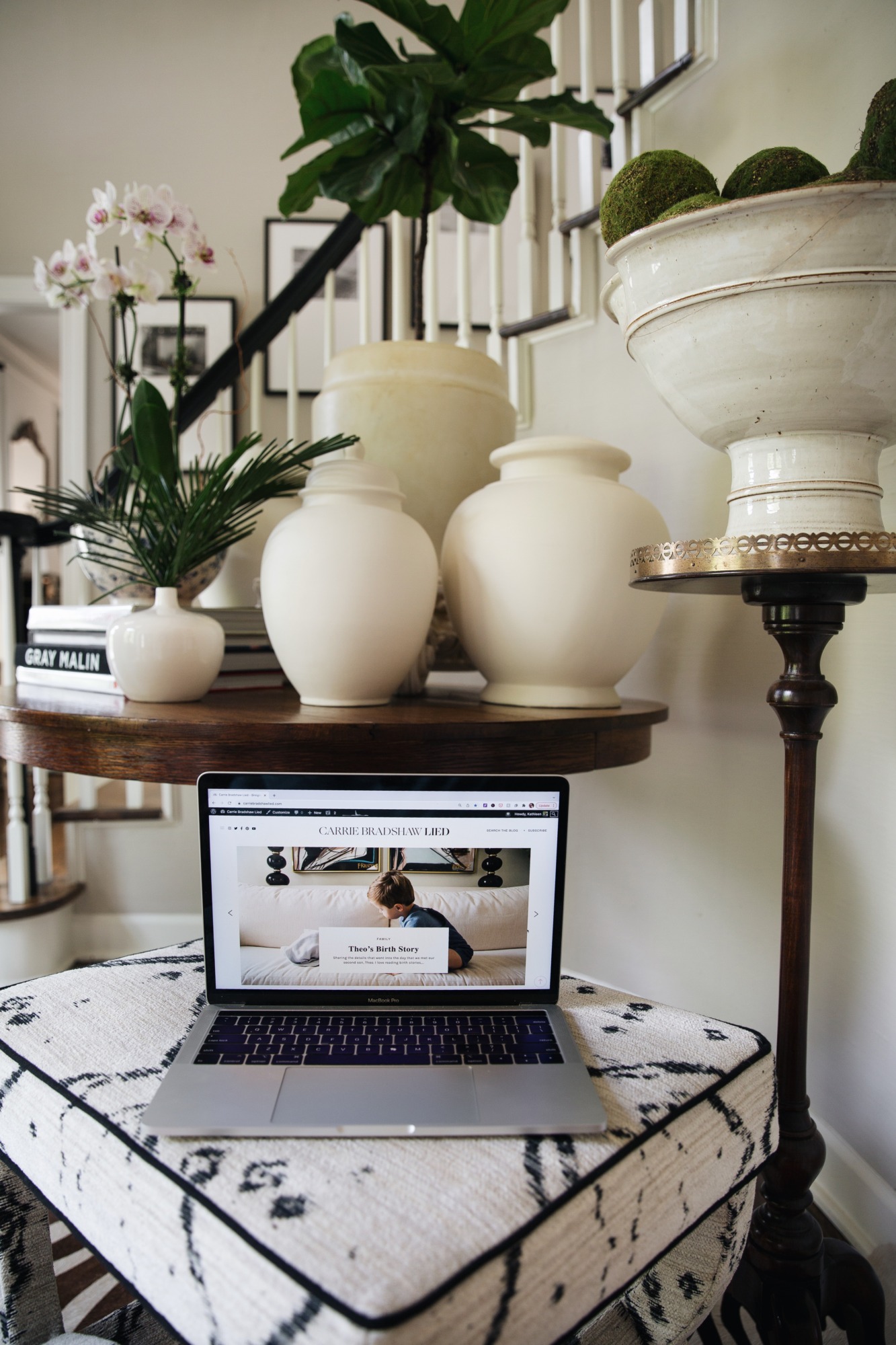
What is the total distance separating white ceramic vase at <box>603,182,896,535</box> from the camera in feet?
1.86

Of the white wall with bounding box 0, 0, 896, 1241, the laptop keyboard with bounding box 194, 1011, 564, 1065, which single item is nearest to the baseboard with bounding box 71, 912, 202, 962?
the white wall with bounding box 0, 0, 896, 1241

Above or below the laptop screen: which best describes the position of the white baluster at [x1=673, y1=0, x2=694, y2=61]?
above

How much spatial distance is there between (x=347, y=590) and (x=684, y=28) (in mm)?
1173

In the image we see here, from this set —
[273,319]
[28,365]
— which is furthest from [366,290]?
[28,365]

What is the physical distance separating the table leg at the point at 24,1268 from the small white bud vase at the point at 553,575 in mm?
652

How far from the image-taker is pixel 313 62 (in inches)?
48.9

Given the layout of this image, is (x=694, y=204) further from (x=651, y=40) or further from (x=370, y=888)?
(x=651, y=40)

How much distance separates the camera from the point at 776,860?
121 centimetres

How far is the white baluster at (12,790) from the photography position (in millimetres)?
1922

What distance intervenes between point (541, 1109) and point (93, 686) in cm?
70

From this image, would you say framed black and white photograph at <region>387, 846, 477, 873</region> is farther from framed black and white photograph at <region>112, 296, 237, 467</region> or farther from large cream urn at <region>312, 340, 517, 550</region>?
framed black and white photograph at <region>112, 296, 237, 467</region>

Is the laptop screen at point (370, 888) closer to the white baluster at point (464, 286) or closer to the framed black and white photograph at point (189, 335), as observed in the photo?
the white baluster at point (464, 286)

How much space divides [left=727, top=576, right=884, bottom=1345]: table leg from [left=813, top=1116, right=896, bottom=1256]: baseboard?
0.17 meters

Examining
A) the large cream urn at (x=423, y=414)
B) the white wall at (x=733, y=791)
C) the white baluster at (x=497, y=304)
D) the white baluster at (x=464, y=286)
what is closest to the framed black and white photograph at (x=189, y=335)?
the white baluster at (x=464, y=286)
